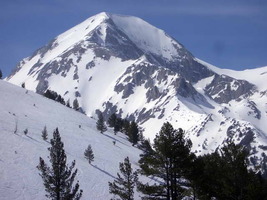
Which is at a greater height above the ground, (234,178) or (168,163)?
(168,163)

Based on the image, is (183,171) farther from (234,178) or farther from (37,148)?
(37,148)

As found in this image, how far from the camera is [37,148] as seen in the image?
2108 inches

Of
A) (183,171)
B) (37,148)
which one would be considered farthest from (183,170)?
(37,148)

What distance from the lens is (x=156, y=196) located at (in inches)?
1236

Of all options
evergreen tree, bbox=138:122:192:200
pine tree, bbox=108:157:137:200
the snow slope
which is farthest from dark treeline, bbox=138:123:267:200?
the snow slope

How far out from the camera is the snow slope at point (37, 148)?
137 feet

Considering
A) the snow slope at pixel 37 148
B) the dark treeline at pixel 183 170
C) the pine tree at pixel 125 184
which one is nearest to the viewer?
the dark treeline at pixel 183 170

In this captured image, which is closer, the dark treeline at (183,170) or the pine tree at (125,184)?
the dark treeline at (183,170)

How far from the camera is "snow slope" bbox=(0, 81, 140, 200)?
41.8m

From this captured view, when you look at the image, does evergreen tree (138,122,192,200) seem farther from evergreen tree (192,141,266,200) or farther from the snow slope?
the snow slope

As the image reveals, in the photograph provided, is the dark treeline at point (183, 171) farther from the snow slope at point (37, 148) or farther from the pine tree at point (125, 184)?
the snow slope at point (37, 148)

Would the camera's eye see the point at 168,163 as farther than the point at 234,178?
No

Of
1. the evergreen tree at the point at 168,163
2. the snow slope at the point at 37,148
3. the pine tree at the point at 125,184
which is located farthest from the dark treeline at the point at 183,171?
the snow slope at the point at 37,148

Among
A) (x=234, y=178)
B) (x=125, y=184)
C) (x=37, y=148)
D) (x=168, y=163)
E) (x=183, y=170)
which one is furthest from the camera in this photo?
(x=37, y=148)
